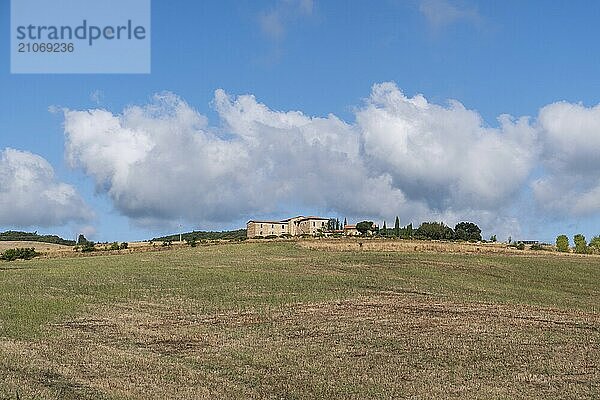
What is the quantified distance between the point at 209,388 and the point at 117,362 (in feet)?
15.9

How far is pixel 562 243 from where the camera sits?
118 metres

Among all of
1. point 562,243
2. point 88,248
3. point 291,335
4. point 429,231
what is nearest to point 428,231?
point 429,231

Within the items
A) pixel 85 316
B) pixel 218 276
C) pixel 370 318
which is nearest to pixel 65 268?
pixel 218 276

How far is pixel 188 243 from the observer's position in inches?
3991

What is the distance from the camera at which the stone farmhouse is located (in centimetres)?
17775

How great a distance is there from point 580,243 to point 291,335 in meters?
104

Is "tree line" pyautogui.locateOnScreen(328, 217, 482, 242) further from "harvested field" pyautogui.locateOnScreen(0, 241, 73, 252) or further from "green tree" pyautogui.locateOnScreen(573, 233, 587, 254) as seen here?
"harvested field" pyautogui.locateOnScreen(0, 241, 73, 252)

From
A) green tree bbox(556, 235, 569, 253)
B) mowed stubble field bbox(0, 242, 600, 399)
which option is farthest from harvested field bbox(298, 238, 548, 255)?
mowed stubble field bbox(0, 242, 600, 399)

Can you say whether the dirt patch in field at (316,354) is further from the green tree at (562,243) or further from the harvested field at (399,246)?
the green tree at (562,243)

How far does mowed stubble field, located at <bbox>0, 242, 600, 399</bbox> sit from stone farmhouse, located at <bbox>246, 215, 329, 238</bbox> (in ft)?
385

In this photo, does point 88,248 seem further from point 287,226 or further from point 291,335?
point 287,226

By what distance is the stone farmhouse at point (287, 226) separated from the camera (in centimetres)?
17775

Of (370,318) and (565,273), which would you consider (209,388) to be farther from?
(565,273)

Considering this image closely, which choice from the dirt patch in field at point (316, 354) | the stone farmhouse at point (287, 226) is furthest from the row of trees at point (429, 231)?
the dirt patch in field at point (316, 354)
